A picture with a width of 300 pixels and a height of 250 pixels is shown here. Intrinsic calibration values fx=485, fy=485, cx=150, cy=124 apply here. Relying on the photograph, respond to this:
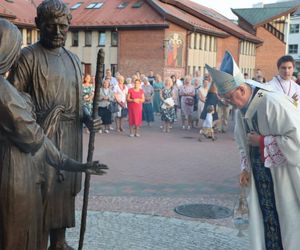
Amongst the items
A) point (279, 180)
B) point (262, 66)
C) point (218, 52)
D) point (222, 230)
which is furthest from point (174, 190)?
point (262, 66)

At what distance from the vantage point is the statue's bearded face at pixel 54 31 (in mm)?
3217

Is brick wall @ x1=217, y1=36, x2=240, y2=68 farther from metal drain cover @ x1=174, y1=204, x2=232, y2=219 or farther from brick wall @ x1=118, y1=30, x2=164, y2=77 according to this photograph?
metal drain cover @ x1=174, y1=204, x2=232, y2=219

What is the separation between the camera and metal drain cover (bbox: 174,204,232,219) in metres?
6.16

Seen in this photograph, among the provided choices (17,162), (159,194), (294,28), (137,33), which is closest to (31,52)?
(17,162)

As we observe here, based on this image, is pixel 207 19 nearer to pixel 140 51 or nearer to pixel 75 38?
pixel 140 51

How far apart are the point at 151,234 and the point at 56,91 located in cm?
249

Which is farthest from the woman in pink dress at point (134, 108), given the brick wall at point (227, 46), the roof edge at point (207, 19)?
the brick wall at point (227, 46)

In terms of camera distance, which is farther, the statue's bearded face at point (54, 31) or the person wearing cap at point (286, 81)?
the person wearing cap at point (286, 81)

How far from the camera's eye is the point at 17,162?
7.78 ft

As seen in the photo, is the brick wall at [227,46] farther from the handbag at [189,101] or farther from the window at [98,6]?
the handbag at [189,101]

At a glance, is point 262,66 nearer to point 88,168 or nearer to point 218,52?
point 218,52

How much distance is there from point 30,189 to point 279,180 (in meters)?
2.11

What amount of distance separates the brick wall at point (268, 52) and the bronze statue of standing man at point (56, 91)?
50.8m

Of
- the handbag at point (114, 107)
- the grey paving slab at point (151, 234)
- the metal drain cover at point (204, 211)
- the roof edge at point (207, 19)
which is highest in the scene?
the roof edge at point (207, 19)
